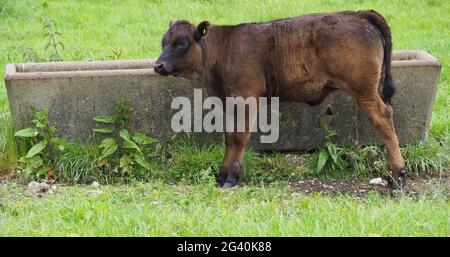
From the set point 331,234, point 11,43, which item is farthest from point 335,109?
point 11,43

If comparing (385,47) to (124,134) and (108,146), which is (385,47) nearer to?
(124,134)

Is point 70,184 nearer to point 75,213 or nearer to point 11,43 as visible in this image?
point 75,213

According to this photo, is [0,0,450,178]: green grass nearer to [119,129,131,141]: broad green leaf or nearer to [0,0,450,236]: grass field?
[0,0,450,236]: grass field

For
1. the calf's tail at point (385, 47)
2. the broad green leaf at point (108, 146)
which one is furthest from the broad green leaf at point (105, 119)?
the calf's tail at point (385, 47)

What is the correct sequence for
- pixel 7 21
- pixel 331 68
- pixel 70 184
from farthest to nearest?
pixel 7 21 → pixel 70 184 → pixel 331 68

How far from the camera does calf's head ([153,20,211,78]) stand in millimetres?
7652

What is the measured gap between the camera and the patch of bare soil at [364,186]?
787cm

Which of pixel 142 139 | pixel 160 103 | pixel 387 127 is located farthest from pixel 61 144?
pixel 387 127

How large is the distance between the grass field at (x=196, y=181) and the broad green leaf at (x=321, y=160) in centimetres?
23

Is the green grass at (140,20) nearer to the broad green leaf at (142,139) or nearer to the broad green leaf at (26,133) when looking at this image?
the broad green leaf at (26,133)

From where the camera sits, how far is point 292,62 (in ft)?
25.7

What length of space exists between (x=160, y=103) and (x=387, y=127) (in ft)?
7.69
